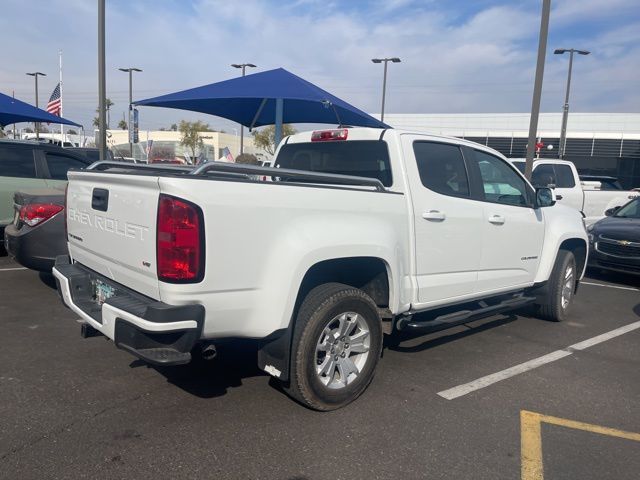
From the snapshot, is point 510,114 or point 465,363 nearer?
point 465,363

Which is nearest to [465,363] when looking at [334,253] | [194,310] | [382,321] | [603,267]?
[382,321]

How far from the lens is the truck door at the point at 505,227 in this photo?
4.81 metres

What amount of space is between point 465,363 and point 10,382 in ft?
11.7

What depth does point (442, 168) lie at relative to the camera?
446cm

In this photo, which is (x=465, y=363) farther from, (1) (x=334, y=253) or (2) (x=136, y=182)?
(2) (x=136, y=182)

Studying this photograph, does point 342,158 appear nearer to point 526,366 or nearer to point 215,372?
point 215,372

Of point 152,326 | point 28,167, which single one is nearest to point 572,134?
point 28,167

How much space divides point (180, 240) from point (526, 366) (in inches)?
130

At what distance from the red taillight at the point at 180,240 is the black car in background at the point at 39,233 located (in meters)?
3.69

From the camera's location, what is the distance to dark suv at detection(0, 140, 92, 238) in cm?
781

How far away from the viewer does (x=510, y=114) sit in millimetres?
38000

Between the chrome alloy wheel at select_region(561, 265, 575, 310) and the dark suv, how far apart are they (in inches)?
272

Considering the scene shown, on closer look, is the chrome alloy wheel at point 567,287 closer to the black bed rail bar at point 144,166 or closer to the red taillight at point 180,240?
the black bed rail bar at point 144,166

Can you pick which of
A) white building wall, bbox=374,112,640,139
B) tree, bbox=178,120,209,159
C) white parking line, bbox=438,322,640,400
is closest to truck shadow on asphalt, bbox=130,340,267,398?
white parking line, bbox=438,322,640,400
